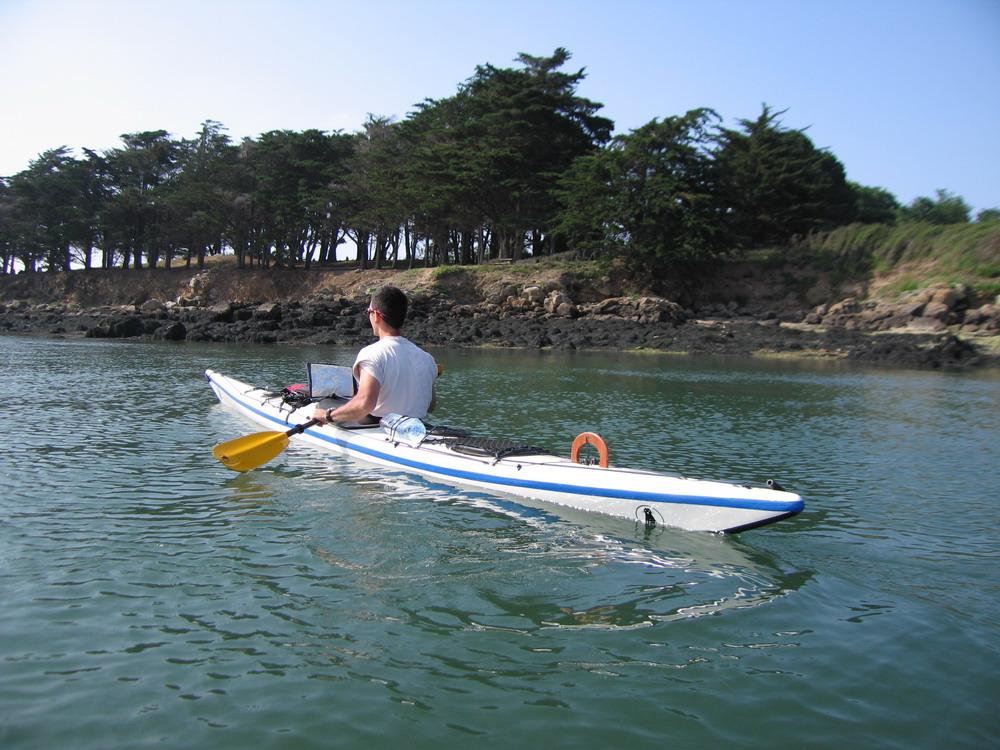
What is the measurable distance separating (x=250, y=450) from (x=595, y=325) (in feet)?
Answer: 94.4

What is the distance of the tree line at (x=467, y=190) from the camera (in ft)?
130

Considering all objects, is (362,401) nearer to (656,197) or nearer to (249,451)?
(249,451)

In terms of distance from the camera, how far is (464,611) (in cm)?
462

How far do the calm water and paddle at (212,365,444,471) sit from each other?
0.22 m

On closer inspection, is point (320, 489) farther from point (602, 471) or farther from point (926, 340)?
point (926, 340)

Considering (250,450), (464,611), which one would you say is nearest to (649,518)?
(464,611)

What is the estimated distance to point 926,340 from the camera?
92.5 ft

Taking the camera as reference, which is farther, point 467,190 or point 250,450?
point 467,190

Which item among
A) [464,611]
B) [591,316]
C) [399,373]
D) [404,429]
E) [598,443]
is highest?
[591,316]

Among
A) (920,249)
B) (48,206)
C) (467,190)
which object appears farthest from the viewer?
(48,206)

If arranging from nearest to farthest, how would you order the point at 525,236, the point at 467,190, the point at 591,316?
the point at 591,316 < the point at 467,190 < the point at 525,236

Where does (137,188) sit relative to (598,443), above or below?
above

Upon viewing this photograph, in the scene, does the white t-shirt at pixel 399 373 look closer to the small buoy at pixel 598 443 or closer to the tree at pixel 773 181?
the small buoy at pixel 598 443

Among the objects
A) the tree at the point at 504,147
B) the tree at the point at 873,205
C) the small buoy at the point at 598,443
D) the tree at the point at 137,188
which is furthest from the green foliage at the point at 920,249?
the tree at the point at 137,188
